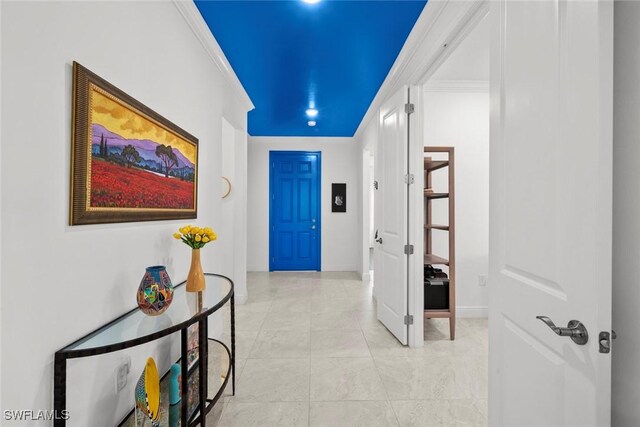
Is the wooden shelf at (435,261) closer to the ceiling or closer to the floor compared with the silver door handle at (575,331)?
closer to the floor

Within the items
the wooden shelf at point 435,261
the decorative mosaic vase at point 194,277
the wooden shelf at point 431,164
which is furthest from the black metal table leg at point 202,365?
the wooden shelf at point 431,164

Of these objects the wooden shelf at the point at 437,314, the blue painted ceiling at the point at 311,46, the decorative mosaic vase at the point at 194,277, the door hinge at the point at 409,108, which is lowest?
the wooden shelf at the point at 437,314

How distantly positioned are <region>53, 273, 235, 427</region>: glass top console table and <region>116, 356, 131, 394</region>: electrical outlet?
0.24m

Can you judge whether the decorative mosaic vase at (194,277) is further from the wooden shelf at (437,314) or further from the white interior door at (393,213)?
the wooden shelf at (437,314)

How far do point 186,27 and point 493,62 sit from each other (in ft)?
6.43

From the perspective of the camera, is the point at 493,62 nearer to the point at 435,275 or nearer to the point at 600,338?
the point at 600,338

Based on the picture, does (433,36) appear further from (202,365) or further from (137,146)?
(202,365)

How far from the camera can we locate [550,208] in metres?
0.94

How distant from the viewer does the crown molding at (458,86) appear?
315 cm

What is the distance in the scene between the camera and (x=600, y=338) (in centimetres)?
77

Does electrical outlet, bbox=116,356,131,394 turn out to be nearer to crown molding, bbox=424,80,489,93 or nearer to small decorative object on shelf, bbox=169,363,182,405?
small decorative object on shelf, bbox=169,363,182,405

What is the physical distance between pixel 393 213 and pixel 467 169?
3.70ft

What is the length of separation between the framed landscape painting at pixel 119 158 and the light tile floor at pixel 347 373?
1325 millimetres

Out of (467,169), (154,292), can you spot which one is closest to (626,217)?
(154,292)
